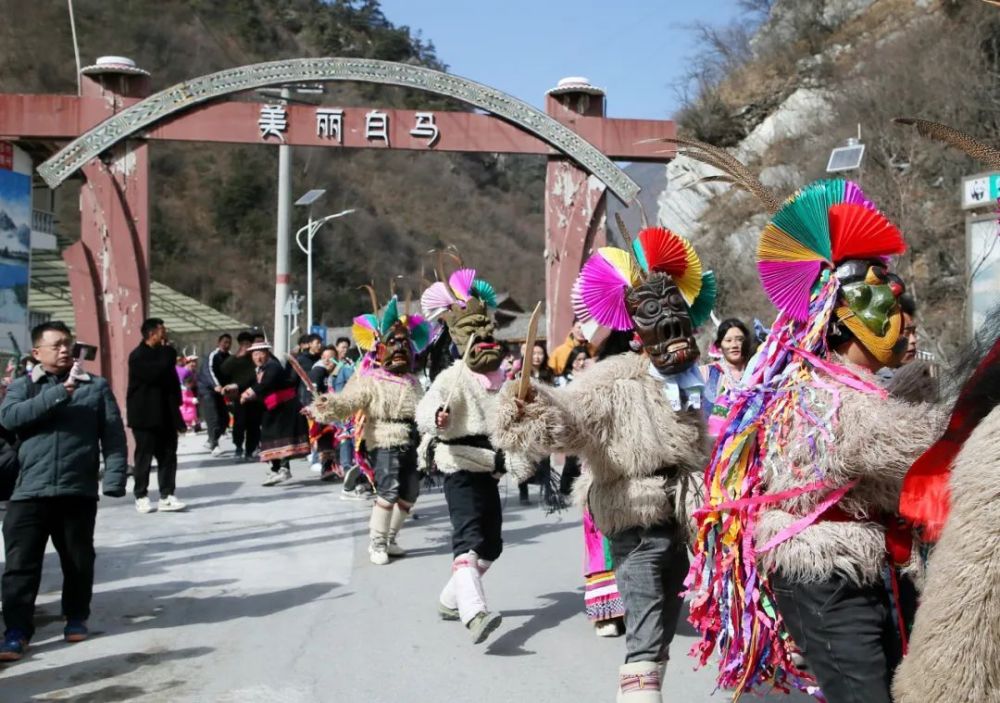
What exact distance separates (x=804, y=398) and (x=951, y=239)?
21354mm

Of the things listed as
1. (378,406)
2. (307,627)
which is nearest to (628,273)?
(307,627)

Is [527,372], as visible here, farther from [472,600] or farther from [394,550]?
[394,550]

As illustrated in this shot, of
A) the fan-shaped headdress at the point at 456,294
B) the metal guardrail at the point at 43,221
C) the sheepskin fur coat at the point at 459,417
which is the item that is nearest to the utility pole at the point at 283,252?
the metal guardrail at the point at 43,221

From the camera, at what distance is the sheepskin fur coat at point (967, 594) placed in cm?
188

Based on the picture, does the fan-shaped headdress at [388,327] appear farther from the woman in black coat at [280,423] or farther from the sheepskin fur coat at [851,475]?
the sheepskin fur coat at [851,475]

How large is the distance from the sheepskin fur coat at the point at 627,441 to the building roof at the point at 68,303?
27.8 m

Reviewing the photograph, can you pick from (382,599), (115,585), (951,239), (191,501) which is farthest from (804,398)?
(951,239)

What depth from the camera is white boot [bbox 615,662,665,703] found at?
152 inches

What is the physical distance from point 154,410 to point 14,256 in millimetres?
4046

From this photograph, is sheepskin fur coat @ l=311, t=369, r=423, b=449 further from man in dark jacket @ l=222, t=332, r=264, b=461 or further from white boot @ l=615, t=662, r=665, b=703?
man in dark jacket @ l=222, t=332, r=264, b=461

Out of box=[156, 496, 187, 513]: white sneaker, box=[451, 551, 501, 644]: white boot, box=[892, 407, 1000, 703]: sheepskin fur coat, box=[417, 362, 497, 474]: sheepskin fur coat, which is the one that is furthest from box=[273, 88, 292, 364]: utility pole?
box=[892, 407, 1000, 703]: sheepskin fur coat

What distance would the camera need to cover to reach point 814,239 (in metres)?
3.43

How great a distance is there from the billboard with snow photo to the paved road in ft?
13.1

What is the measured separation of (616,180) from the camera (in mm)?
14039
